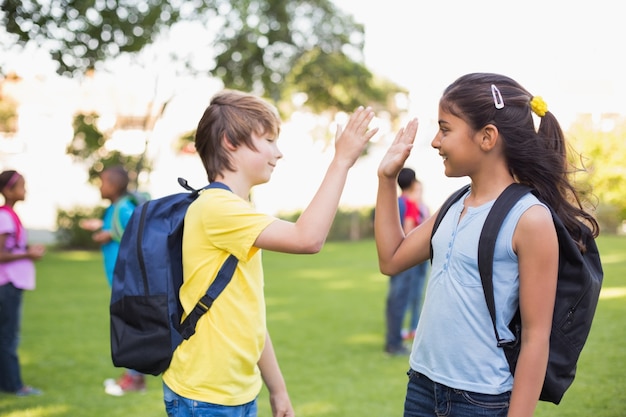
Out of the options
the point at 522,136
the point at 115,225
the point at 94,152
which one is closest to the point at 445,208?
the point at 522,136

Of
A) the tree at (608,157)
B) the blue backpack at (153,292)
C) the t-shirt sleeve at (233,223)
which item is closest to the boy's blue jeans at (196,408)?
the blue backpack at (153,292)

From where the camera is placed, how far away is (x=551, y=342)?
2119 mm

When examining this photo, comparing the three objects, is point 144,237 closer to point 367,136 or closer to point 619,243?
point 367,136

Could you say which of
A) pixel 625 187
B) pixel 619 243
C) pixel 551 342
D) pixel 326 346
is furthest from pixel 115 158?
pixel 551 342

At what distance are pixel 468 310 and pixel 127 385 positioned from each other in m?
4.65

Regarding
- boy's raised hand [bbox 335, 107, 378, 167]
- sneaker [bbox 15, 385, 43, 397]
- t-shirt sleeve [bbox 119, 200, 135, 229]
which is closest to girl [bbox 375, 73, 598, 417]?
boy's raised hand [bbox 335, 107, 378, 167]

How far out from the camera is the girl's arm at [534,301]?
80.2 inches

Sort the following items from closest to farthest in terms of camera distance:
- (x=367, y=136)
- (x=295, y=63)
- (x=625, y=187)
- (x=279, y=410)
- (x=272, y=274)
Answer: (x=367, y=136), (x=279, y=410), (x=625, y=187), (x=272, y=274), (x=295, y=63)

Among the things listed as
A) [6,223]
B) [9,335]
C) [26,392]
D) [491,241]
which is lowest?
[26,392]

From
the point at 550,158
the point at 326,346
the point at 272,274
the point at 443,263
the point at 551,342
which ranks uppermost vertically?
the point at 550,158

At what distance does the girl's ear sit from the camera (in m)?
2.21

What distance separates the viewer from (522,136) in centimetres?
224

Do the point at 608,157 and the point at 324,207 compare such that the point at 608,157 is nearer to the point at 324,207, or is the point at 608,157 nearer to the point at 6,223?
the point at 6,223

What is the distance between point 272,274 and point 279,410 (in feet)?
40.7
